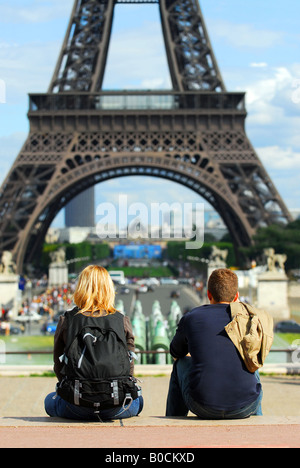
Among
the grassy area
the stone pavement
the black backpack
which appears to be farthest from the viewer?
the grassy area

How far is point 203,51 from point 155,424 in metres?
40.6

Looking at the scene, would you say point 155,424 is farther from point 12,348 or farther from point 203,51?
point 203,51

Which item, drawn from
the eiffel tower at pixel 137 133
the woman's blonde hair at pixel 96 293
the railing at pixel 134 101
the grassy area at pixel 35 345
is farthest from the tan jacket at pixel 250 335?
the railing at pixel 134 101

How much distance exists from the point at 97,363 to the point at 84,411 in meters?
0.45

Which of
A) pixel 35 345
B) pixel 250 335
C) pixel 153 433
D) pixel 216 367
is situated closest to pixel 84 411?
pixel 153 433

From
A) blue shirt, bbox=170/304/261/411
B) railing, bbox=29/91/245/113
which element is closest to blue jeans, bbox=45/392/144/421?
blue shirt, bbox=170/304/261/411

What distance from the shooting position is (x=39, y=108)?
43312 mm

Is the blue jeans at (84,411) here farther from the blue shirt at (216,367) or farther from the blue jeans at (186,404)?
the blue shirt at (216,367)

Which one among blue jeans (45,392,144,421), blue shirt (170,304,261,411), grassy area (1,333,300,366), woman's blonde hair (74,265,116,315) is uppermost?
woman's blonde hair (74,265,116,315)

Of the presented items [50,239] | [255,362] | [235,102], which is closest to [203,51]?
[235,102]

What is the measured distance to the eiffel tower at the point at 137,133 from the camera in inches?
1633

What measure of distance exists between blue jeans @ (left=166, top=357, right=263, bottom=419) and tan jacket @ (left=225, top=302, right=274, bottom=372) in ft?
0.93

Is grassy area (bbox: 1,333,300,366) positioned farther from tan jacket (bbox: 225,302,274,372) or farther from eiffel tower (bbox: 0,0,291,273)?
eiffel tower (bbox: 0,0,291,273)

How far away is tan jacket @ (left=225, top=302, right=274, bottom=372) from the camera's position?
505 centimetres
